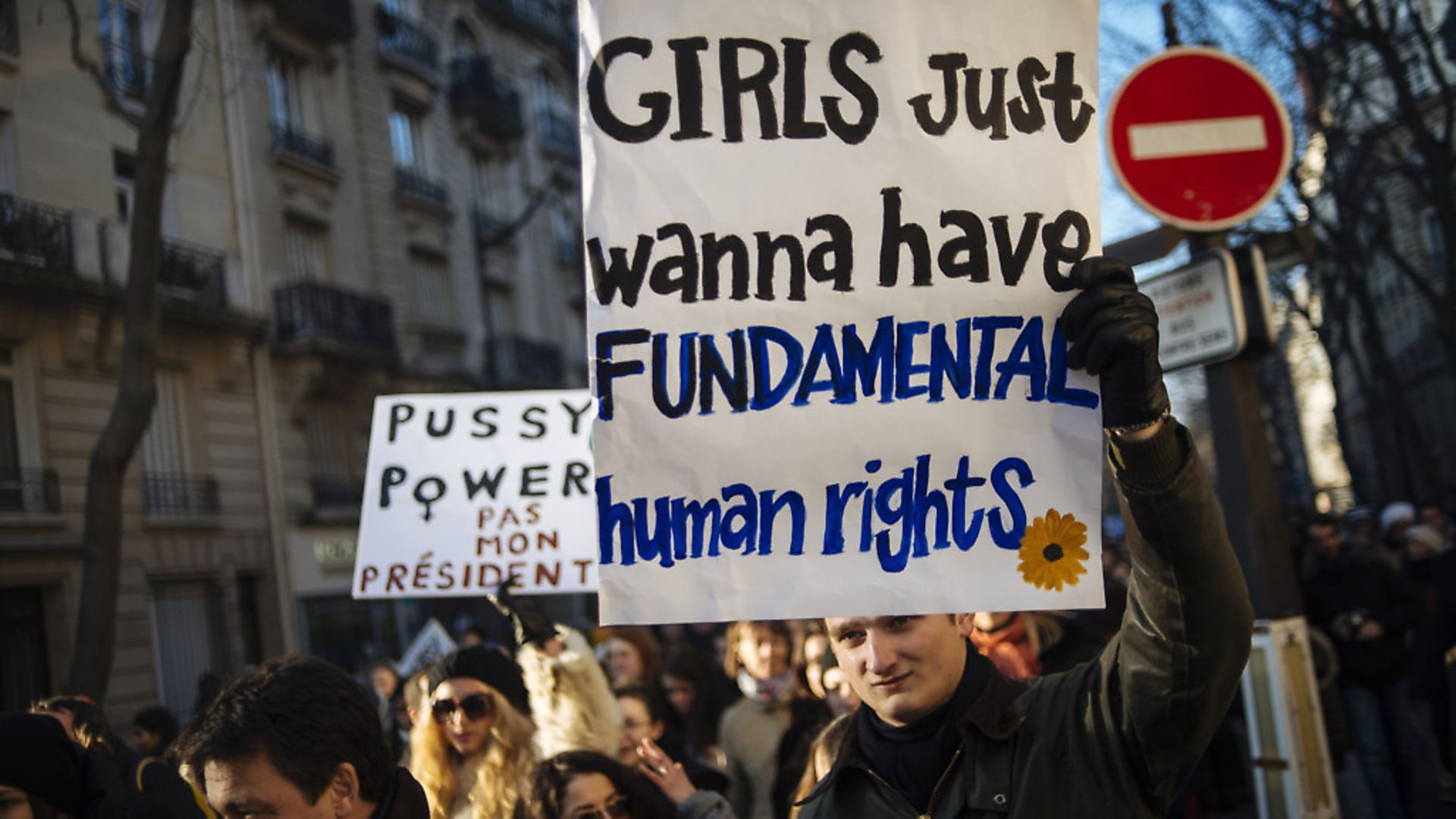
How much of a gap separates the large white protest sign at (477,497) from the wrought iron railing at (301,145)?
15374 mm

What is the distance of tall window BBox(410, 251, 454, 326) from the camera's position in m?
24.1

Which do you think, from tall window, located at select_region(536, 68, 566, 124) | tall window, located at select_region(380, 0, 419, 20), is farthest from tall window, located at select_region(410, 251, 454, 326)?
tall window, located at select_region(536, 68, 566, 124)

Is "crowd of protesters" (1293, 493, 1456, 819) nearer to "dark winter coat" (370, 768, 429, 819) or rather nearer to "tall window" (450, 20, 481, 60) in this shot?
"dark winter coat" (370, 768, 429, 819)

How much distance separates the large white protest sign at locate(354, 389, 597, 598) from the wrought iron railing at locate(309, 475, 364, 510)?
1426 centimetres

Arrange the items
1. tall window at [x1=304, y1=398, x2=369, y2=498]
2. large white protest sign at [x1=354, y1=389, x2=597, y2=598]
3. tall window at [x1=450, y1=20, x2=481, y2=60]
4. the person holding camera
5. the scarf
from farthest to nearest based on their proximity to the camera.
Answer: tall window at [x1=450, y1=20, x2=481, y2=60], tall window at [x1=304, y1=398, x2=369, y2=498], the person holding camera, the scarf, large white protest sign at [x1=354, y1=389, x2=597, y2=598]

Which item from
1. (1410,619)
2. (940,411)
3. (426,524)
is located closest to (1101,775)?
(940,411)

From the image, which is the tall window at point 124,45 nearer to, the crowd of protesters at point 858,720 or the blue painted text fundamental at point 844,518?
the crowd of protesters at point 858,720

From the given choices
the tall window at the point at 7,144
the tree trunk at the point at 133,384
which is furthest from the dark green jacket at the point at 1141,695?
the tall window at the point at 7,144

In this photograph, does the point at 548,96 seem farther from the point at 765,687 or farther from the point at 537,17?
the point at 765,687

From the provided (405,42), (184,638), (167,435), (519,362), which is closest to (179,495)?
(167,435)

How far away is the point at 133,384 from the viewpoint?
8.84m

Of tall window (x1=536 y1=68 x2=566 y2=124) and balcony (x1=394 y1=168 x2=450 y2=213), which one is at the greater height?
tall window (x1=536 y1=68 x2=566 y2=124)

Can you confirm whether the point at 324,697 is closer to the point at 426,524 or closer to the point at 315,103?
the point at 426,524

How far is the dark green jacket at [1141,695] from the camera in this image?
1.85 metres
